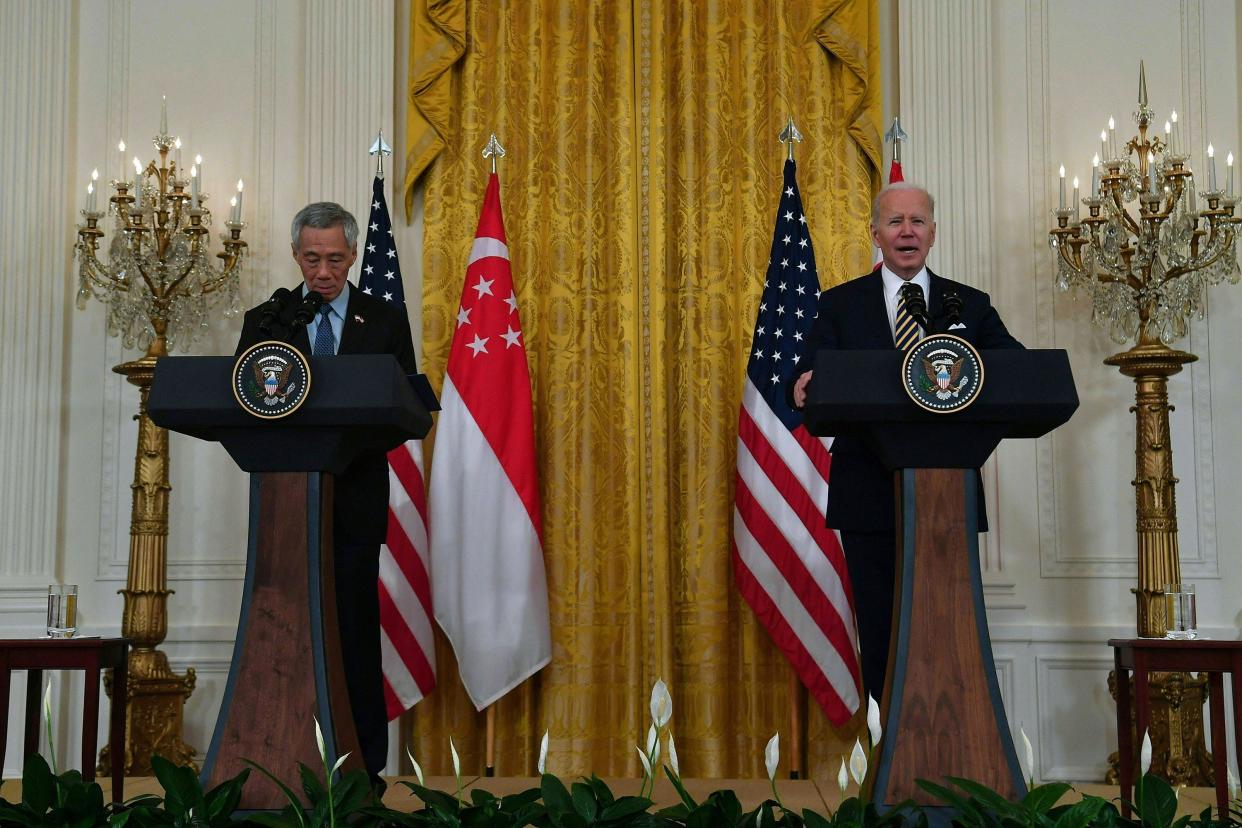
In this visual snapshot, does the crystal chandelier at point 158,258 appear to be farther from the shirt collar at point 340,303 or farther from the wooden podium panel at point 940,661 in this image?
the wooden podium panel at point 940,661

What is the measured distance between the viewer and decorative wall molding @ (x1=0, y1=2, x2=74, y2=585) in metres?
5.29

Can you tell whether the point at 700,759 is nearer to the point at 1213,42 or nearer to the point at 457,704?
the point at 457,704

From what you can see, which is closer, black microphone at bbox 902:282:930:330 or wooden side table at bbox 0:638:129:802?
black microphone at bbox 902:282:930:330

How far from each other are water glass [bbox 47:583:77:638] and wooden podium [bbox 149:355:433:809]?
3.59ft

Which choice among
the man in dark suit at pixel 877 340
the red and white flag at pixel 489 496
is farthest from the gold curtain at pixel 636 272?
the man in dark suit at pixel 877 340

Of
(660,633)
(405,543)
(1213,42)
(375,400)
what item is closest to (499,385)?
(405,543)

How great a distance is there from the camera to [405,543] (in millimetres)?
4836

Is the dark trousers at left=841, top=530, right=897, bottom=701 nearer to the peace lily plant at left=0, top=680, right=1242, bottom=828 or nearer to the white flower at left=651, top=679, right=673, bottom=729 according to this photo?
the peace lily plant at left=0, top=680, right=1242, bottom=828

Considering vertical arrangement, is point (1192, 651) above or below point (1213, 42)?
below

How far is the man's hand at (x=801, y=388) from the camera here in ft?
9.82

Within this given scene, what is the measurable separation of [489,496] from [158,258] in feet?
4.87

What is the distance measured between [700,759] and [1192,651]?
6.83 feet

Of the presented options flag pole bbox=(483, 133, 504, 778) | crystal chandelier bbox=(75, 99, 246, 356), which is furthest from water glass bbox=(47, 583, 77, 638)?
flag pole bbox=(483, 133, 504, 778)

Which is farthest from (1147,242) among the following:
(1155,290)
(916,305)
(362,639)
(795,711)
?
(362,639)
